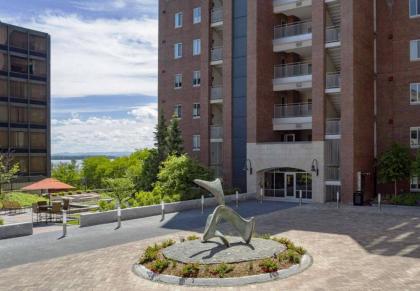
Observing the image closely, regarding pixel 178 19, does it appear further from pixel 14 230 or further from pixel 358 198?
pixel 14 230

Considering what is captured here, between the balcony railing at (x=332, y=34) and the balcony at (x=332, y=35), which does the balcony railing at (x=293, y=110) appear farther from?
the balcony railing at (x=332, y=34)

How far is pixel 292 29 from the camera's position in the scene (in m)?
38.6

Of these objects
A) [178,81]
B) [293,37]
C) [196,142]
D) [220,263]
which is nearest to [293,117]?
[293,37]

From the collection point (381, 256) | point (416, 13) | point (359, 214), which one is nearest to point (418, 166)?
point (359, 214)

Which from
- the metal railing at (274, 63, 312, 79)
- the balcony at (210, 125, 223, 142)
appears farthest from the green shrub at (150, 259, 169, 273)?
the metal railing at (274, 63, 312, 79)

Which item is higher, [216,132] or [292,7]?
[292,7]

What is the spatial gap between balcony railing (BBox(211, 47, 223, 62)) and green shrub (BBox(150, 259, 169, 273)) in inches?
1175

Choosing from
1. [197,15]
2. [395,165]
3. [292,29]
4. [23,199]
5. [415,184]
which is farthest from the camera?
[197,15]

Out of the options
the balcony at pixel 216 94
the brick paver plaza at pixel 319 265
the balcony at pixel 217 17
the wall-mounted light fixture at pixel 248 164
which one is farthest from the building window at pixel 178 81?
the brick paver plaza at pixel 319 265

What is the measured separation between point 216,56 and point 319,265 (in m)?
29.7

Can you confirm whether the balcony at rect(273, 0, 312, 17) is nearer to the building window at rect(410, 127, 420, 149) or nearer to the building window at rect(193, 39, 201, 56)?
the building window at rect(193, 39, 201, 56)

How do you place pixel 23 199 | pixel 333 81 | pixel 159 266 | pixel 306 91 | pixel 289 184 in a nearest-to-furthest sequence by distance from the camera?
pixel 159 266, pixel 333 81, pixel 289 184, pixel 23 199, pixel 306 91

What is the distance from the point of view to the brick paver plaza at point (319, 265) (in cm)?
1278

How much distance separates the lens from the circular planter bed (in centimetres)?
1307
